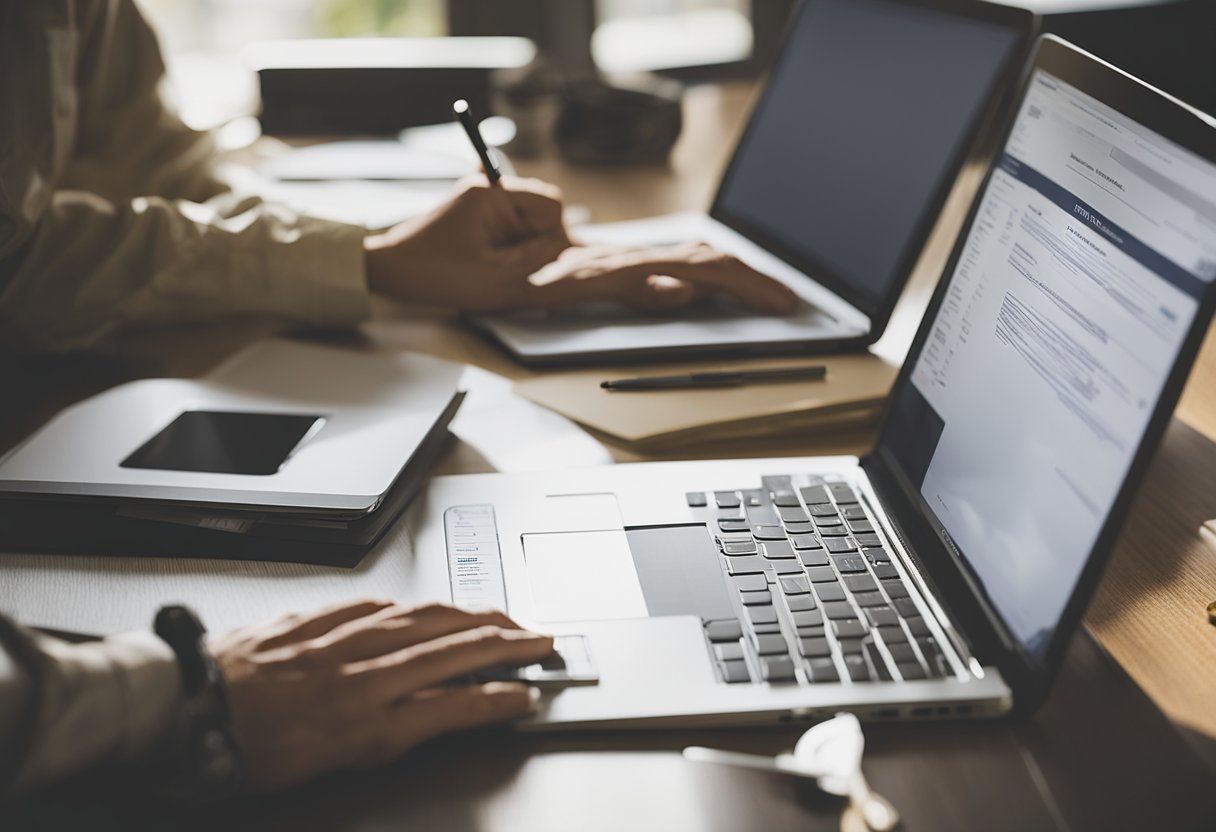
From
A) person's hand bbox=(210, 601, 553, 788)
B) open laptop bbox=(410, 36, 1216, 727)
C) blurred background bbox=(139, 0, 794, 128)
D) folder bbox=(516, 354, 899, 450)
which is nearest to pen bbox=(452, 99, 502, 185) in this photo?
folder bbox=(516, 354, 899, 450)

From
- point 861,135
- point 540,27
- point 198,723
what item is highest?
point 861,135

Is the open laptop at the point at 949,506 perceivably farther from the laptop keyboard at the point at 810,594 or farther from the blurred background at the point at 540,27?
the blurred background at the point at 540,27

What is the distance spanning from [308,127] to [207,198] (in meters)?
0.51

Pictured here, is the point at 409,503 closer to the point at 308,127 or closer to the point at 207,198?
the point at 207,198

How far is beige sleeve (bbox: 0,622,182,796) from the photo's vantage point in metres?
0.47

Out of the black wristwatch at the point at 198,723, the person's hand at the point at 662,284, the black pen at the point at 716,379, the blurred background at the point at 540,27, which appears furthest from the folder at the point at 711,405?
the blurred background at the point at 540,27

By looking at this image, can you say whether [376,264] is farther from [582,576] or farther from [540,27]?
[540,27]

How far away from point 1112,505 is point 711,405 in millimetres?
416

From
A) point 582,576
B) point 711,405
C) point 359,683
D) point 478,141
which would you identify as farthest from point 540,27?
point 359,683

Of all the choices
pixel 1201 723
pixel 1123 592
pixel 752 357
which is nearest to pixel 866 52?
pixel 752 357

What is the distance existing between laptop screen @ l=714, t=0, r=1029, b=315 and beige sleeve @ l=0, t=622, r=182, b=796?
27.0 inches

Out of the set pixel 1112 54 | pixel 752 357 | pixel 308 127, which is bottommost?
pixel 308 127

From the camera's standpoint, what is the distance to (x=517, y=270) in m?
1.08

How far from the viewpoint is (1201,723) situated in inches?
21.6
